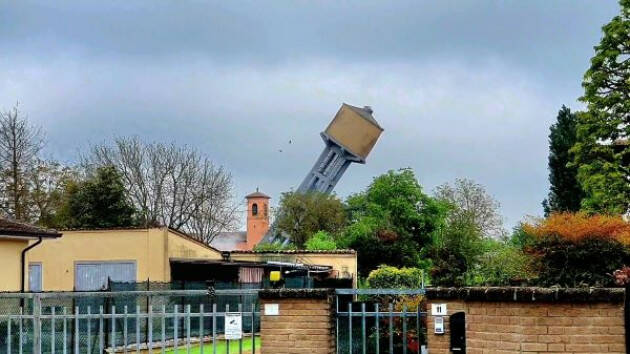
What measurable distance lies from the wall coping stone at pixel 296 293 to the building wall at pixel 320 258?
29293 millimetres

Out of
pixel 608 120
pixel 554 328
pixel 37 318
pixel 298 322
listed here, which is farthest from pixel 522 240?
pixel 554 328

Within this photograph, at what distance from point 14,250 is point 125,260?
24.5 ft

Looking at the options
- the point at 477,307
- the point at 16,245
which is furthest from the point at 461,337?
the point at 16,245

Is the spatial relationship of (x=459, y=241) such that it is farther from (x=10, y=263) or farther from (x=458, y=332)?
(x=458, y=332)

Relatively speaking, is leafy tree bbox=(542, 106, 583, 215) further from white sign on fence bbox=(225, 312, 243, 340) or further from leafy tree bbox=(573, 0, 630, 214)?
white sign on fence bbox=(225, 312, 243, 340)

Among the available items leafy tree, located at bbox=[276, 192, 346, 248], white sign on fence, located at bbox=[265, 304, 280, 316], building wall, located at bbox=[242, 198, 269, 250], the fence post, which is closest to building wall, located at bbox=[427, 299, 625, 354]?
white sign on fence, located at bbox=[265, 304, 280, 316]

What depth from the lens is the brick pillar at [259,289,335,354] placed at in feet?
33.2

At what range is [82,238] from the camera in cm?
3144

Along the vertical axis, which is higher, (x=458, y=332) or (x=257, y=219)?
(x=257, y=219)

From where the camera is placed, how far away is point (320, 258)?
41.0 m

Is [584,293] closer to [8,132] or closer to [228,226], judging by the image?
[8,132]

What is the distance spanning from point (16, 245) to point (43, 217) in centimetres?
2221

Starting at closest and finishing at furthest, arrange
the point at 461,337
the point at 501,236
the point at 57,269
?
1. the point at 461,337
2. the point at 57,269
3. the point at 501,236

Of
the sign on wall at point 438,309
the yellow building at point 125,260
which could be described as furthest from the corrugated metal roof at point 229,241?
the sign on wall at point 438,309
